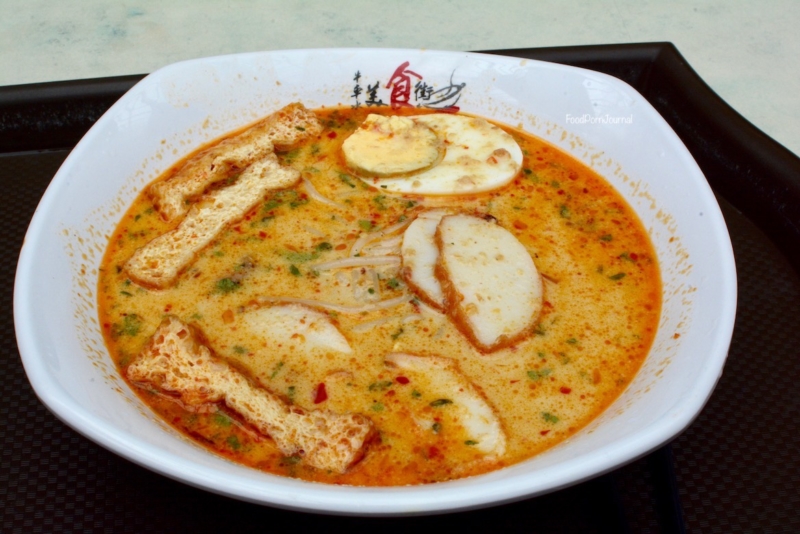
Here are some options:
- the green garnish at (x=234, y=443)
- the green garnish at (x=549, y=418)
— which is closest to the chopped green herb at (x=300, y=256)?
the green garnish at (x=234, y=443)

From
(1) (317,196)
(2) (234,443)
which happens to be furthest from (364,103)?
(2) (234,443)

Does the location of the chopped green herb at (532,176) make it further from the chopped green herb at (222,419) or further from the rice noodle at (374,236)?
the chopped green herb at (222,419)

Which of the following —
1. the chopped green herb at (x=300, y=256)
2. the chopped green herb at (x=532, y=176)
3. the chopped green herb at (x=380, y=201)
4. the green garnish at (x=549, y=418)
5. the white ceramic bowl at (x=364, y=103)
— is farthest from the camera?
the chopped green herb at (x=532, y=176)

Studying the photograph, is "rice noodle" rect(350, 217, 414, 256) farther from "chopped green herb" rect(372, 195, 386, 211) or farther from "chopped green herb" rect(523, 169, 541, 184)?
"chopped green herb" rect(523, 169, 541, 184)

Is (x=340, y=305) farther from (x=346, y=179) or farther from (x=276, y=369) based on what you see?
(x=346, y=179)

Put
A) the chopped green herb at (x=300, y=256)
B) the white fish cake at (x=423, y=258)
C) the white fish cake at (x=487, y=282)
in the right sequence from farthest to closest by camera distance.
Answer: the chopped green herb at (x=300, y=256)
the white fish cake at (x=423, y=258)
the white fish cake at (x=487, y=282)
